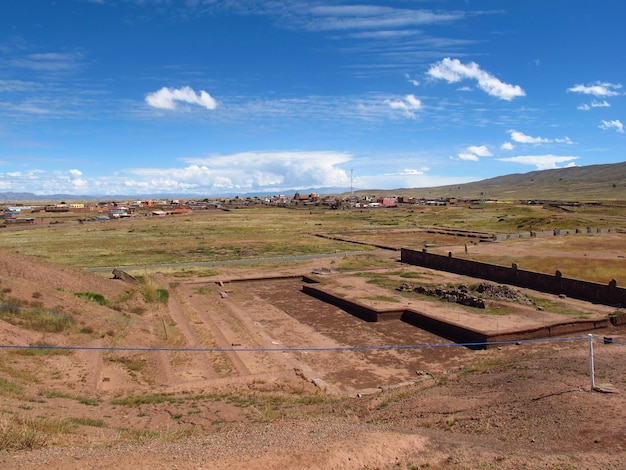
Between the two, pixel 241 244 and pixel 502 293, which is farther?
pixel 241 244

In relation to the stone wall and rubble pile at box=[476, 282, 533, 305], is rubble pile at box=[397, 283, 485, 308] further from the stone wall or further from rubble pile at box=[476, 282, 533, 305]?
the stone wall

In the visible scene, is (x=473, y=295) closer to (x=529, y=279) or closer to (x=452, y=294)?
(x=452, y=294)

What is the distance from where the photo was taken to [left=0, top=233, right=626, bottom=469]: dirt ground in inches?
278

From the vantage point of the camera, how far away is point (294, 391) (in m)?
12.6

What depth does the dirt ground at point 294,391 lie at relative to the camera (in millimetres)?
7055

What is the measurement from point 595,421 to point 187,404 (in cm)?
Answer: 838

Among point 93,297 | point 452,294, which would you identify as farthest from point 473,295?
point 93,297

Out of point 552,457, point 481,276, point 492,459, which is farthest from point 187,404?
point 481,276

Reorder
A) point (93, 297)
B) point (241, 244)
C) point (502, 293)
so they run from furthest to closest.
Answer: point (241, 244) → point (502, 293) → point (93, 297)

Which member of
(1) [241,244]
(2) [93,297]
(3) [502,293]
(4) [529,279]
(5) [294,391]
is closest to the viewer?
(5) [294,391]

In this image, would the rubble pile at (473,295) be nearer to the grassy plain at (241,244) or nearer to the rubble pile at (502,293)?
the rubble pile at (502,293)

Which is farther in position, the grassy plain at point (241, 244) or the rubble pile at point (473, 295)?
→ the grassy plain at point (241, 244)

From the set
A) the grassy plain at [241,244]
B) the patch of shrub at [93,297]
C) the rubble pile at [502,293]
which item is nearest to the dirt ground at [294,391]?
the patch of shrub at [93,297]

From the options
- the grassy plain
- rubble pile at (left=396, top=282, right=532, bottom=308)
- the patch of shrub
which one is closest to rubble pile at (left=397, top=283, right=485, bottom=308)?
rubble pile at (left=396, top=282, right=532, bottom=308)
